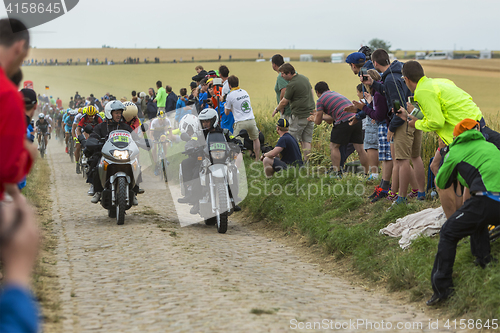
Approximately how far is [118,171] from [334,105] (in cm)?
461

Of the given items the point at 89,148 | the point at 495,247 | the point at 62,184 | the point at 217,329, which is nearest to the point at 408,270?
the point at 495,247

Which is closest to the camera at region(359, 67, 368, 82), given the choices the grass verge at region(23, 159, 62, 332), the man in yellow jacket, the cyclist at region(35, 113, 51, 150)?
the man in yellow jacket

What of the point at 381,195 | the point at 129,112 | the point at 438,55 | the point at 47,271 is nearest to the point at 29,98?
the point at 47,271

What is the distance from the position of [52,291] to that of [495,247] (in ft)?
16.2

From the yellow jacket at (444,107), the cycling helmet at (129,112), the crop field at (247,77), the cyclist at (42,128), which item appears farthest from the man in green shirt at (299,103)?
the crop field at (247,77)

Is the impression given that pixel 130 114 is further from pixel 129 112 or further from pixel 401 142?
pixel 401 142

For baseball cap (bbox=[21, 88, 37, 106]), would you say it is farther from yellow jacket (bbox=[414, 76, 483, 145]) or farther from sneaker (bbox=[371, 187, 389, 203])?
sneaker (bbox=[371, 187, 389, 203])

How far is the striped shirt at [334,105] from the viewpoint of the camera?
11.6 metres

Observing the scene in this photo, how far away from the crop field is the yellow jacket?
30698 mm

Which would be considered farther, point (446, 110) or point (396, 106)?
point (396, 106)

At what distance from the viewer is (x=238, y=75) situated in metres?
74.6

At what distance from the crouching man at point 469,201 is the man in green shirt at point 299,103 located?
7.23 meters

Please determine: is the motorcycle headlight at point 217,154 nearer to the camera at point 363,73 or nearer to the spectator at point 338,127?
the spectator at point 338,127

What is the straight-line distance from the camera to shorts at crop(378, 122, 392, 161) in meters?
9.66
